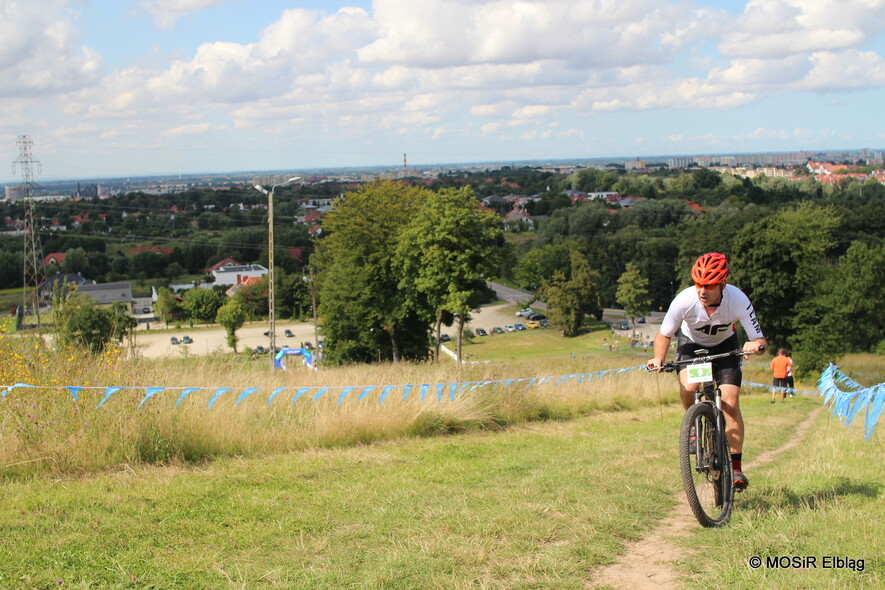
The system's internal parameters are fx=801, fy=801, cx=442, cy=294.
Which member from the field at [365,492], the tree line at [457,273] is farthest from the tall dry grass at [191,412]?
the tree line at [457,273]

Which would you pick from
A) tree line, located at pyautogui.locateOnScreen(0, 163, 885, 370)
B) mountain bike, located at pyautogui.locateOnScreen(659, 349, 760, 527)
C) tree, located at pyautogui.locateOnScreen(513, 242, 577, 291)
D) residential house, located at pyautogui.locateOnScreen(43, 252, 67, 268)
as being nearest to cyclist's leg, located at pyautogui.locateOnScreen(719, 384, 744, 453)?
mountain bike, located at pyautogui.locateOnScreen(659, 349, 760, 527)

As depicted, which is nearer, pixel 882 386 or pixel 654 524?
pixel 654 524

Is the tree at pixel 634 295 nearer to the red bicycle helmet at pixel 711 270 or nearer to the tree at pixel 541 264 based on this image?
the tree at pixel 541 264

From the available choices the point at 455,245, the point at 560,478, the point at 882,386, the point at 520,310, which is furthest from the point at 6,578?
the point at 520,310

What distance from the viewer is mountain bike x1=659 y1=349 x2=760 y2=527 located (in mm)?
5430

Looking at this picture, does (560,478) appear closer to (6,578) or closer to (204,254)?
(6,578)

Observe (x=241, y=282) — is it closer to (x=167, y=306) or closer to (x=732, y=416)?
(x=167, y=306)

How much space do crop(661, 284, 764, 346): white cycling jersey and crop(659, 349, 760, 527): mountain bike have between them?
25 centimetres

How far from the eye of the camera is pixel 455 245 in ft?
136

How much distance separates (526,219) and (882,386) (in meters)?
172

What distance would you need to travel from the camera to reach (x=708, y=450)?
5555 millimetres

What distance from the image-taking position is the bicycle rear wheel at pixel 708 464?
5422 millimetres

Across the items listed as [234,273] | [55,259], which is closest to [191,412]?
[234,273]

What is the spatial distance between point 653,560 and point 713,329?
1847mm
